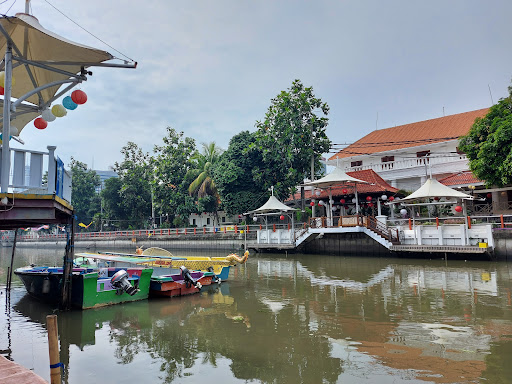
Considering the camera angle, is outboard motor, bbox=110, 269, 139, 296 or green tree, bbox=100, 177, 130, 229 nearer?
outboard motor, bbox=110, 269, 139, 296

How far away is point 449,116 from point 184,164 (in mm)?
23859

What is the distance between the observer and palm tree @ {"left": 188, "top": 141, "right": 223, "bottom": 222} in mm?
33375

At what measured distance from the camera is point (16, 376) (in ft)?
13.0

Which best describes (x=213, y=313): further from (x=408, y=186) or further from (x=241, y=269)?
(x=408, y=186)

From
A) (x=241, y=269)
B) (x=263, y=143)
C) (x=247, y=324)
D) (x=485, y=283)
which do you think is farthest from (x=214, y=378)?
(x=263, y=143)

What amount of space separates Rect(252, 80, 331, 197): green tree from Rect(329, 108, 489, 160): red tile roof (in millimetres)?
2341

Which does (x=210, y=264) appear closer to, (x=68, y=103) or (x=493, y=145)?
(x=68, y=103)

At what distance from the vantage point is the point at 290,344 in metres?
6.07

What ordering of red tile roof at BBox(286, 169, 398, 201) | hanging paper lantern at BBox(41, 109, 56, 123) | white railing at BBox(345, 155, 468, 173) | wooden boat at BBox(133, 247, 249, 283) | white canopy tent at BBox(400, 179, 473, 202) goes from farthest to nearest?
white railing at BBox(345, 155, 468, 173), red tile roof at BBox(286, 169, 398, 201), white canopy tent at BBox(400, 179, 473, 202), wooden boat at BBox(133, 247, 249, 283), hanging paper lantern at BBox(41, 109, 56, 123)

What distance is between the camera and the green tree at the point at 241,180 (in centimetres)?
2731

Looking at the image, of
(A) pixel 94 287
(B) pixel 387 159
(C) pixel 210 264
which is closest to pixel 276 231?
(C) pixel 210 264

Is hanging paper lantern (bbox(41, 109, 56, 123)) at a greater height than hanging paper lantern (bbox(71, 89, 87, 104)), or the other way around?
hanging paper lantern (bbox(71, 89, 87, 104))

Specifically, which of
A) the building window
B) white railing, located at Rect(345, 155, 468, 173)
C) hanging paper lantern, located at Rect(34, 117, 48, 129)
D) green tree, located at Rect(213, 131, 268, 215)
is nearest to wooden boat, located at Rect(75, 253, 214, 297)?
hanging paper lantern, located at Rect(34, 117, 48, 129)

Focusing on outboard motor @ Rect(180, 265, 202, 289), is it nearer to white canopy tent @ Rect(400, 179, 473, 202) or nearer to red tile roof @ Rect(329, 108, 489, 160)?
white canopy tent @ Rect(400, 179, 473, 202)
